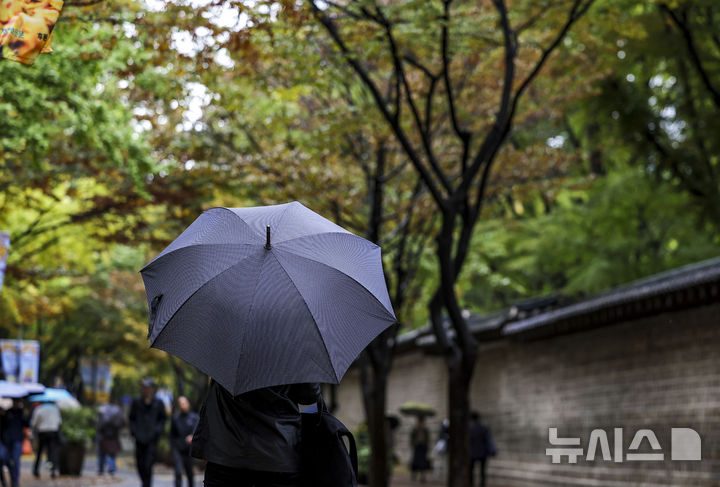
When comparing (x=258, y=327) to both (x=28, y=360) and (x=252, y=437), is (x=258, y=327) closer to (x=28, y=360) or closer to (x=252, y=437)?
(x=252, y=437)

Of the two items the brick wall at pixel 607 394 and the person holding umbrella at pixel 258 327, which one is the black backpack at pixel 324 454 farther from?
the brick wall at pixel 607 394

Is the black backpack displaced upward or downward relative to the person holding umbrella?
downward

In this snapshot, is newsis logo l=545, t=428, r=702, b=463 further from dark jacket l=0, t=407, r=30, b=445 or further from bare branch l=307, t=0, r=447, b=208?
dark jacket l=0, t=407, r=30, b=445

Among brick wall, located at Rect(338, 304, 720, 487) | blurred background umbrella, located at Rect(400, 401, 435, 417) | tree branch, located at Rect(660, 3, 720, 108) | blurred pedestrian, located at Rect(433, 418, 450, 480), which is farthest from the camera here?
blurred background umbrella, located at Rect(400, 401, 435, 417)

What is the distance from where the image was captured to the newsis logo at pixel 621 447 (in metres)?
13.8

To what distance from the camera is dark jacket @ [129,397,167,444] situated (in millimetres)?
12633

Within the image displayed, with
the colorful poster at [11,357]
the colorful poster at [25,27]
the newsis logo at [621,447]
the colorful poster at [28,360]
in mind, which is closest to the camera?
the colorful poster at [25,27]

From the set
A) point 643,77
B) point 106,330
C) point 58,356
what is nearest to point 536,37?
point 643,77

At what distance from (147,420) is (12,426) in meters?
3.47

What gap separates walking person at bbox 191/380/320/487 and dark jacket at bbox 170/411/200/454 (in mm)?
9672

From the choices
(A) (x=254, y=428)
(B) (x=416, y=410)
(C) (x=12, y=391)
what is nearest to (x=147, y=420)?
(C) (x=12, y=391)

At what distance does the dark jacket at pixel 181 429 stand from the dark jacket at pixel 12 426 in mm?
2893

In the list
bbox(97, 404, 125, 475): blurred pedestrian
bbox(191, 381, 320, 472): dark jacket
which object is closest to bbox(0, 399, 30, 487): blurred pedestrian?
bbox(97, 404, 125, 475): blurred pedestrian

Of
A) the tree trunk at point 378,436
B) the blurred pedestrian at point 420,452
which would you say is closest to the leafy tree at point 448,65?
the tree trunk at point 378,436
